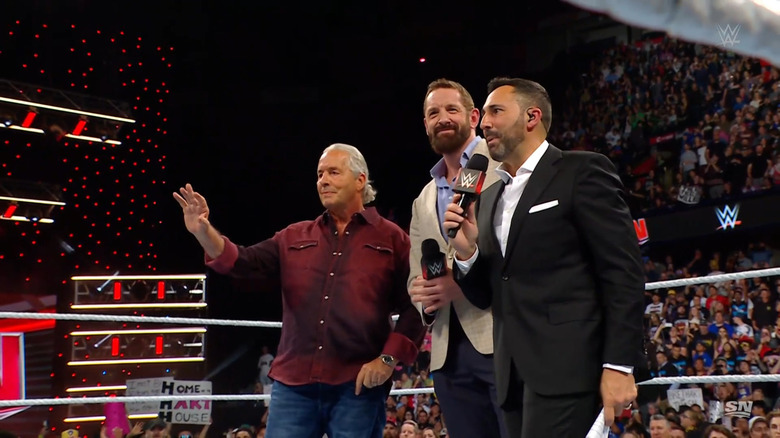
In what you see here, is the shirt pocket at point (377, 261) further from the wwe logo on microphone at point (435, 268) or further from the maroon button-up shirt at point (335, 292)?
the wwe logo on microphone at point (435, 268)

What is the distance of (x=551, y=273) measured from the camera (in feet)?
5.10

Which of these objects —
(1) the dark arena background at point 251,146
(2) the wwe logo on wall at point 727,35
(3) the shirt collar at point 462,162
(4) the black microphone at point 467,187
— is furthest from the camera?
(1) the dark arena background at point 251,146

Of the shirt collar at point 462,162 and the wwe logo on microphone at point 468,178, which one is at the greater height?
the shirt collar at point 462,162

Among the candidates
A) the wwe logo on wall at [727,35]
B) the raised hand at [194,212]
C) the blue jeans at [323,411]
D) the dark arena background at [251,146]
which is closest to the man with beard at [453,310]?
the blue jeans at [323,411]

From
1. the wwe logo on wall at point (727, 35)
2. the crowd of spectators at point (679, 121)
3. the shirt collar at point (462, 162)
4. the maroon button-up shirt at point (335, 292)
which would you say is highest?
the crowd of spectators at point (679, 121)

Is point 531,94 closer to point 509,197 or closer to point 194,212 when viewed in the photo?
point 509,197

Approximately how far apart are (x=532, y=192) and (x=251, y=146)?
11.5m

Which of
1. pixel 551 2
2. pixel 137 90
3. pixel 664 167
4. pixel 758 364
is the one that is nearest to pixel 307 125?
pixel 137 90

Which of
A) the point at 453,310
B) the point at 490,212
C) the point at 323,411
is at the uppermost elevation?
the point at 490,212

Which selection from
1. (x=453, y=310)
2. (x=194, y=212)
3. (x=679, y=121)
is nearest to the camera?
(x=453, y=310)

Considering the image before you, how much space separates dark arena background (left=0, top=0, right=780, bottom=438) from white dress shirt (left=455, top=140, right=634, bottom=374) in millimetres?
4827

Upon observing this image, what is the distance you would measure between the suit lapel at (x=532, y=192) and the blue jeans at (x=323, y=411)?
77cm

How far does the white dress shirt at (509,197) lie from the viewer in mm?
1660

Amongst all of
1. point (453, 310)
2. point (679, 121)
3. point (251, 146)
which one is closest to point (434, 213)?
point (453, 310)
